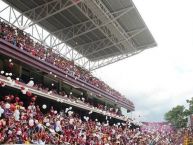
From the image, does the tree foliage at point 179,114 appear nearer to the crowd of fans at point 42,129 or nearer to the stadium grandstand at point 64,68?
the stadium grandstand at point 64,68

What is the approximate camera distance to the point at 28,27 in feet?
108

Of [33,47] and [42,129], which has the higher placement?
[33,47]

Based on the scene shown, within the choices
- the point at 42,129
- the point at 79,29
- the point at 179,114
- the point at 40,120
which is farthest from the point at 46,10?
the point at 179,114

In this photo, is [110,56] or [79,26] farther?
[110,56]

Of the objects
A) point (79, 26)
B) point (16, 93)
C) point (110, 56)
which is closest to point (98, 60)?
point (110, 56)

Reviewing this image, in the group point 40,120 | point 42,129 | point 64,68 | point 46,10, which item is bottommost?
point 42,129

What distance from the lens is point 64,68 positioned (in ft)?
108

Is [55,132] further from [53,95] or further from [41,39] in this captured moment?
[41,39]

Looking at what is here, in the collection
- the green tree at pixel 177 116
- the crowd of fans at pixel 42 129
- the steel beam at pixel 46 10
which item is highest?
the steel beam at pixel 46 10

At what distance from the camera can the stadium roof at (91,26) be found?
108ft

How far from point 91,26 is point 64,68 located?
6.32 metres

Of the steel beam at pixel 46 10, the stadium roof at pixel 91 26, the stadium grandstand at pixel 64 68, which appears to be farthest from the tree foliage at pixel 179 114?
the steel beam at pixel 46 10

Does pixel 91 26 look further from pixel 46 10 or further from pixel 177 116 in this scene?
pixel 177 116

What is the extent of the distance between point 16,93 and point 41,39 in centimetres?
1144
